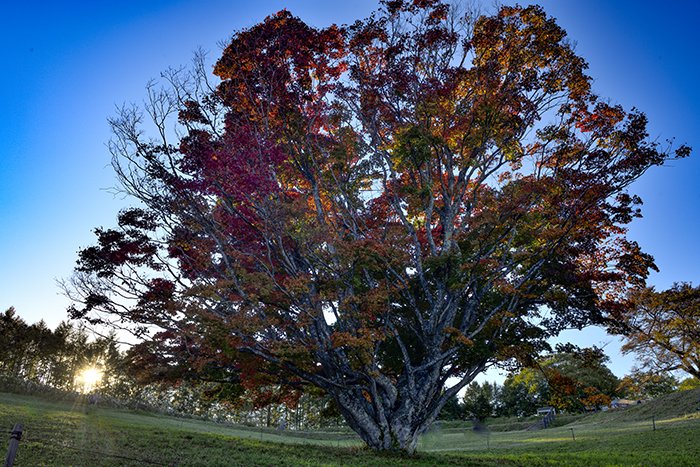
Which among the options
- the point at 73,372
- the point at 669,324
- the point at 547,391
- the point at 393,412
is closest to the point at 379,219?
the point at 393,412

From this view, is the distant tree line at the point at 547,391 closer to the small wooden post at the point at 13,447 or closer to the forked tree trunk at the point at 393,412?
the forked tree trunk at the point at 393,412

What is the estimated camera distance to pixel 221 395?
650 inches

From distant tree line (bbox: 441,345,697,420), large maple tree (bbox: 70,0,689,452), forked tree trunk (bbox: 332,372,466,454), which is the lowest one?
distant tree line (bbox: 441,345,697,420)

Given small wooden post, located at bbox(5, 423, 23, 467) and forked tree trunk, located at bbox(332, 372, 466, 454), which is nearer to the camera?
small wooden post, located at bbox(5, 423, 23, 467)

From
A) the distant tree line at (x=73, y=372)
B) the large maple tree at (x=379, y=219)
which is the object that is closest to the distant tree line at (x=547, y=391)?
the distant tree line at (x=73, y=372)

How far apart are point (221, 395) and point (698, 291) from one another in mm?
30979

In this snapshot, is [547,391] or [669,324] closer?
[669,324]

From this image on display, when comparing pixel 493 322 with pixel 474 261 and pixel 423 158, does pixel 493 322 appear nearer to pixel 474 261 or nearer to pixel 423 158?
pixel 474 261

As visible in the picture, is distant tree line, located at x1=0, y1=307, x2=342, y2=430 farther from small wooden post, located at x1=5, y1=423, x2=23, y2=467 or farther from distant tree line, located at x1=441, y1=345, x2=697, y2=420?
small wooden post, located at x1=5, y1=423, x2=23, y2=467

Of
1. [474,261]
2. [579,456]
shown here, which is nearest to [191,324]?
[474,261]

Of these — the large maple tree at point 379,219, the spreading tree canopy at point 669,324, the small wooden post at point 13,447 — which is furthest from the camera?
the spreading tree canopy at point 669,324

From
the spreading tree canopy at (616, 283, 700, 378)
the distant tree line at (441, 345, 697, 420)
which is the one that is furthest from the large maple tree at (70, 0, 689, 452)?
the distant tree line at (441, 345, 697, 420)

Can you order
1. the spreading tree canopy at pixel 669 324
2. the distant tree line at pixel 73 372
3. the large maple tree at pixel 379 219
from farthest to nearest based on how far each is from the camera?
1. the distant tree line at pixel 73 372
2. the spreading tree canopy at pixel 669 324
3. the large maple tree at pixel 379 219

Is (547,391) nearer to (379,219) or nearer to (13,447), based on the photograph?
(379,219)
